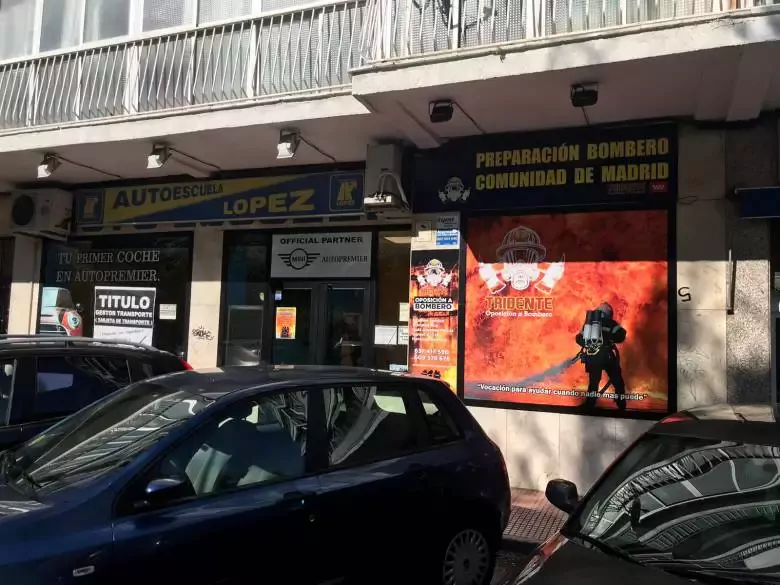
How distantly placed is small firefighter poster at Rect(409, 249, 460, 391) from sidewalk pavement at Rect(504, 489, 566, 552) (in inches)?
56.6

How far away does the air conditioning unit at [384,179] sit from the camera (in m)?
7.15

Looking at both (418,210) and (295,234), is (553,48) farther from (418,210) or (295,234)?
(295,234)

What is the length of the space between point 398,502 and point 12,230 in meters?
8.89

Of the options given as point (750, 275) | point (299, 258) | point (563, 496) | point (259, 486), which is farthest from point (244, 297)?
point (563, 496)

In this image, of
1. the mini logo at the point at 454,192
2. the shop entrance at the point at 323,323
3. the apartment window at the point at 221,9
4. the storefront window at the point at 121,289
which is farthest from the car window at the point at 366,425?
the storefront window at the point at 121,289

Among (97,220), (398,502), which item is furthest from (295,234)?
(398,502)

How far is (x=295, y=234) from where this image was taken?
28.3 ft

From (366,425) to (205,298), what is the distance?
5813 mm

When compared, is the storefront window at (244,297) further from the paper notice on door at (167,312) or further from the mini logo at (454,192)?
the mini logo at (454,192)

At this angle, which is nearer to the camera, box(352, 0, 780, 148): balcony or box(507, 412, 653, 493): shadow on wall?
box(352, 0, 780, 148): balcony

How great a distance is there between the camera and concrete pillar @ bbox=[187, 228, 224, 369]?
8867mm

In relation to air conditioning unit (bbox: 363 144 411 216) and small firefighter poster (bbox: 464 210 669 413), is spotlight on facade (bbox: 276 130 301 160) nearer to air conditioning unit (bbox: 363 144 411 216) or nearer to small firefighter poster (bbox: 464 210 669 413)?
air conditioning unit (bbox: 363 144 411 216)

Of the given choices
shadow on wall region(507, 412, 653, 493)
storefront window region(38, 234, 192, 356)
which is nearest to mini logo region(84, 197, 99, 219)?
storefront window region(38, 234, 192, 356)

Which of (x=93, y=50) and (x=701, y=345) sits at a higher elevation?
(x=93, y=50)
